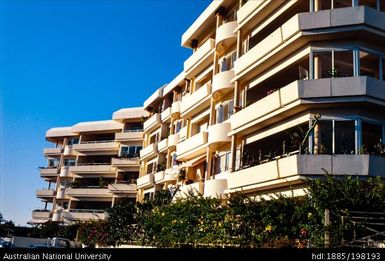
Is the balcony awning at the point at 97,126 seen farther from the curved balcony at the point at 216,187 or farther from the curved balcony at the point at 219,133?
the curved balcony at the point at 216,187

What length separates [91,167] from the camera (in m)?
57.0

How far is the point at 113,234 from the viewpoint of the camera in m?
32.5

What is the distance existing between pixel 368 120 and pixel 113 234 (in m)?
20.4

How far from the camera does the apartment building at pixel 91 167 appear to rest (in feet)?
174

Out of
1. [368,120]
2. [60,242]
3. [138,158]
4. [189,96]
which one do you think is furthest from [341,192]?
[138,158]

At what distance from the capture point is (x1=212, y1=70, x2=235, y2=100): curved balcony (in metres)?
27.8

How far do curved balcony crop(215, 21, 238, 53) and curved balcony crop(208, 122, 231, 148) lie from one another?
228 inches

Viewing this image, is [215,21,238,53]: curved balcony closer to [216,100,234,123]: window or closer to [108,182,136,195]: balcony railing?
[216,100,234,123]: window

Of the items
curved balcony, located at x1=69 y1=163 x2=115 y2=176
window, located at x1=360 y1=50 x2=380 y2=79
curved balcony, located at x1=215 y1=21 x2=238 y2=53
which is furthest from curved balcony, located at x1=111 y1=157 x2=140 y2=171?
window, located at x1=360 y1=50 x2=380 y2=79

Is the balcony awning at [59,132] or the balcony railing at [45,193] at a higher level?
the balcony awning at [59,132]

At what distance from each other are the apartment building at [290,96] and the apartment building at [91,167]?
21931 millimetres

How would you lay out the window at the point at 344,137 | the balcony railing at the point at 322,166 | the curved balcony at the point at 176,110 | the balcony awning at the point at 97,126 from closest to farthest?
the balcony railing at the point at 322,166 < the window at the point at 344,137 < the curved balcony at the point at 176,110 < the balcony awning at the point at 97,126

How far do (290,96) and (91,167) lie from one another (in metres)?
41.0

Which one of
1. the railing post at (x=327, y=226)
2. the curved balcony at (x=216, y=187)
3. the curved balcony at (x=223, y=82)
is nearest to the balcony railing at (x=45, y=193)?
the curved balcony at (x=223, y=82)
